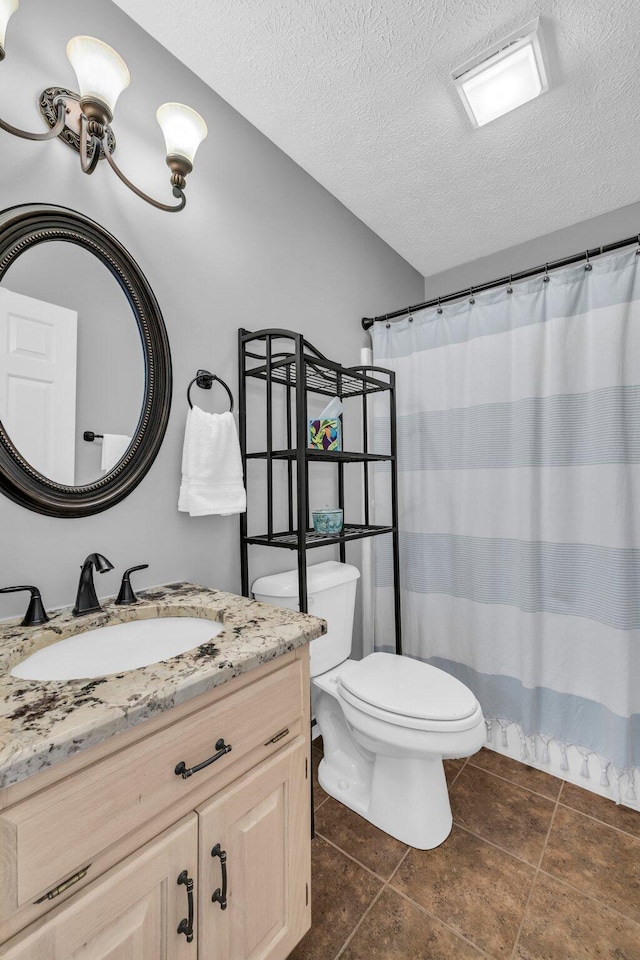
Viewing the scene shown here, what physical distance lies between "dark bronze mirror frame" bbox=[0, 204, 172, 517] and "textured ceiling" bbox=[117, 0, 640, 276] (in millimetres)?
602

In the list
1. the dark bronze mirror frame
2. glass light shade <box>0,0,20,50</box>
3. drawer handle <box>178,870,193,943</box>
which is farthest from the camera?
the dark bronze mirror frame

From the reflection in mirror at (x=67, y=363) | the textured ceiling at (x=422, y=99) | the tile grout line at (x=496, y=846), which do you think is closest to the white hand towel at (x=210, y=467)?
the reflection in mirror at (x=67, y=363)

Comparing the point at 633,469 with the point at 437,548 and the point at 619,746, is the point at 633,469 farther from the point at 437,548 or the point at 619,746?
the point at 619,746

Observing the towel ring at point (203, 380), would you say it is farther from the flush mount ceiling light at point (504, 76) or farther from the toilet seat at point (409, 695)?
the flush mount ceiling light at point (504, 76)

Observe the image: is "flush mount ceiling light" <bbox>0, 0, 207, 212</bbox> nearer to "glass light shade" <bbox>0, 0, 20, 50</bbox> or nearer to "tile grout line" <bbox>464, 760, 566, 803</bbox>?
"glass light shade" <bbox>0, 0, 20, 50</bbox>

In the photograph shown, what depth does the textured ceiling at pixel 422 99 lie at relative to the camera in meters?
1.20

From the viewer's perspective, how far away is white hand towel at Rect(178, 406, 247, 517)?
1294 millimetres

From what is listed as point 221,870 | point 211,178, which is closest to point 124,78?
point 211,178

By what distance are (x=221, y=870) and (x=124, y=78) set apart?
1.69 metres

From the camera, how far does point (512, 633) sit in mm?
1797

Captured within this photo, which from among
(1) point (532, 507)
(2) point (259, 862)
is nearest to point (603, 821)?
(1) point (532, 507)

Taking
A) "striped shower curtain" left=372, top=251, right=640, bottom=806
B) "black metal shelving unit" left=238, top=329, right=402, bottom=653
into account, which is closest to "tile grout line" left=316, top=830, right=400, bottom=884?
"black metal shelving unit" left=238, top=329, right=402, bottom=653

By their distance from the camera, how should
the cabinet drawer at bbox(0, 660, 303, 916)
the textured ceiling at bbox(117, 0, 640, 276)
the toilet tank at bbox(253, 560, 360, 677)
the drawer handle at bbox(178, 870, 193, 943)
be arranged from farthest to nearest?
the toilet tank at bbox(253, 560, 360, 677), the textured ceiling at bbox(117, 0, 640, 276), the drawer handle at bbox(178, 870, 193, 943), the cabinet drawer at bbox(0, 660, 303, 916)

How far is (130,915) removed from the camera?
638 mm
